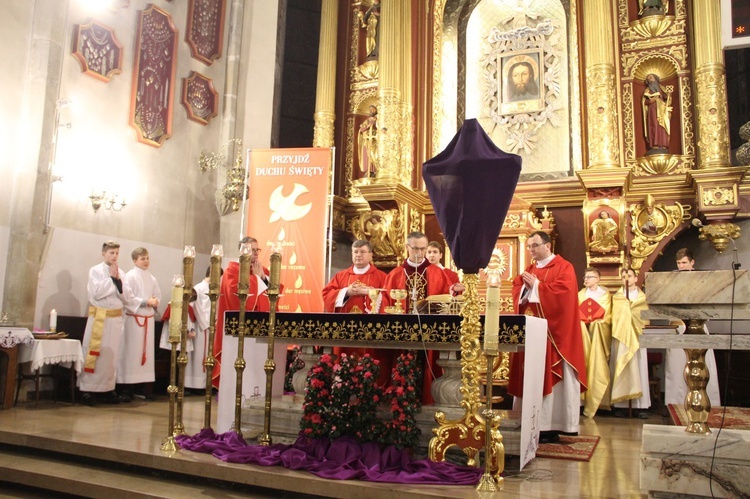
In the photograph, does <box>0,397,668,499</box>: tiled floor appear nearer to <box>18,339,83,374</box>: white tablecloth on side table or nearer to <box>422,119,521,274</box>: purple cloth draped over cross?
<box>18,339,83,374</box>: white tablecloth on side table

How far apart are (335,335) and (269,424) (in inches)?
30.9

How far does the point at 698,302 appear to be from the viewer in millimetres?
3943

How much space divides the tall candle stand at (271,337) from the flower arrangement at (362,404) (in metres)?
0.27

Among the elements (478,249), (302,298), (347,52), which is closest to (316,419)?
(478,249)

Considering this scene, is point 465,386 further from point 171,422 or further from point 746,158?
point 746,158

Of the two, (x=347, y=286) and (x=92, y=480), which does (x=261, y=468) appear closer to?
(x=92, y=480)

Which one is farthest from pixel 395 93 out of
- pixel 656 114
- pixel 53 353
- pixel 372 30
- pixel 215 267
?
pixel 215 267

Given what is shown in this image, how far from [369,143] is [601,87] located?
3792mm

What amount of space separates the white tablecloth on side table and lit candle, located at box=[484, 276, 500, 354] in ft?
17.1

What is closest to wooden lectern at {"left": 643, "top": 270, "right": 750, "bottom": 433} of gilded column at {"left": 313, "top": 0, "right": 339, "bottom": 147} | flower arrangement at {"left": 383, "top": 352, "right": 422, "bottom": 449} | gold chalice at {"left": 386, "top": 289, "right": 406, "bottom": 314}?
flower arrangement at {"left": 383, "top": 352, "right": 422, "bottom": 449}

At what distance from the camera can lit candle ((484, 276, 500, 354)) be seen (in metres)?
4.04

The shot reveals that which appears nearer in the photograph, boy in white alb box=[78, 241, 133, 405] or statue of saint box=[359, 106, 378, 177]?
boy in white alb box=[78, 241, 133, 405]

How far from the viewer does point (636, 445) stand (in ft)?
19.1

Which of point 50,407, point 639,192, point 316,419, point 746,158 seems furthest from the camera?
point 639,192
